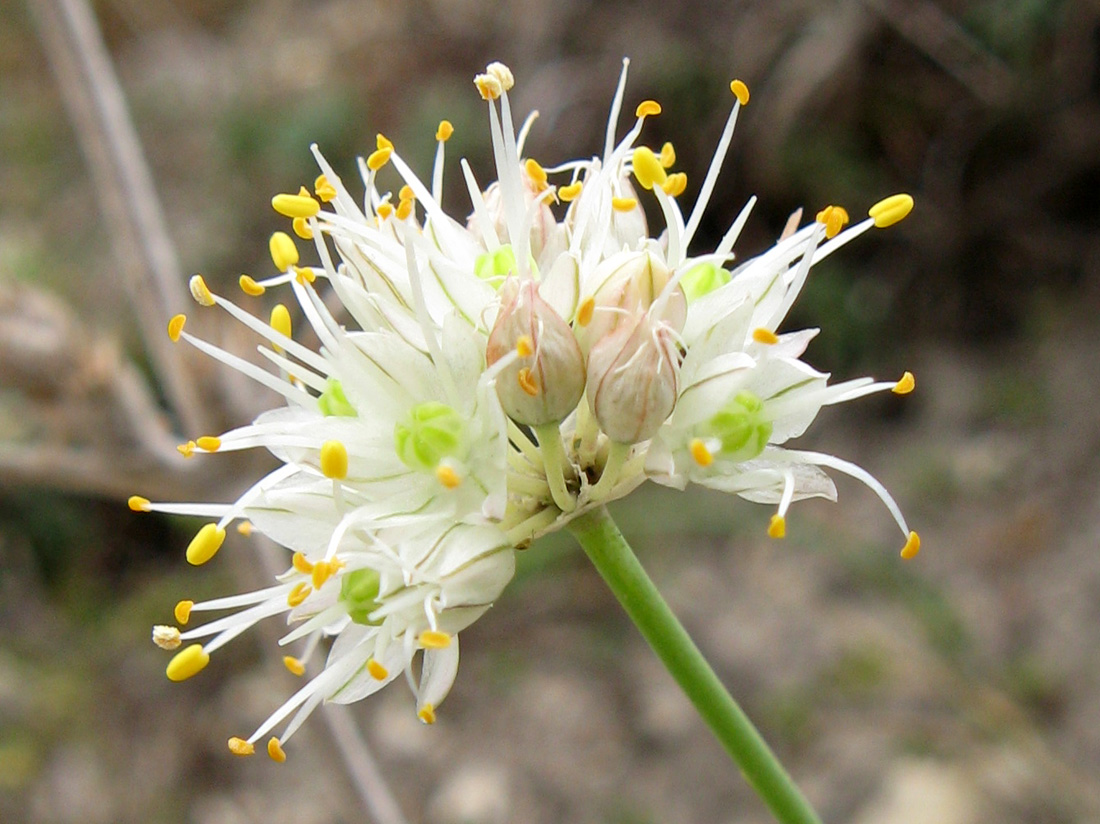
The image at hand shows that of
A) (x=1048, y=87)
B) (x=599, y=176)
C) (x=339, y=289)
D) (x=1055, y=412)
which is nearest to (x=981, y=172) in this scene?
(x=1048, y=87)

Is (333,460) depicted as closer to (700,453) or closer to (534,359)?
(534,359)

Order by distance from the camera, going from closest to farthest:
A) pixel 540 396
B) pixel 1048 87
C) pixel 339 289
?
pixel 540 396, pixel 339 289, pixel 1048 87

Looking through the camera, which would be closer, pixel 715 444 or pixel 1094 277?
pixel 715 444

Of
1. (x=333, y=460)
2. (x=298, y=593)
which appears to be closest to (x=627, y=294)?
(x=333, y=460)

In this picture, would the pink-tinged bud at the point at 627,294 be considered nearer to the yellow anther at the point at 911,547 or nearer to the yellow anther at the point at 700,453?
the yellow anther at the point at 700,453

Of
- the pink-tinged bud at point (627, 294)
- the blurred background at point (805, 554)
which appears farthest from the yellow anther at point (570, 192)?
the blurred background at point (805, 554)

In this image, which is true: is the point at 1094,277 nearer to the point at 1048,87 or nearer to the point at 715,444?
the point at 1048,87

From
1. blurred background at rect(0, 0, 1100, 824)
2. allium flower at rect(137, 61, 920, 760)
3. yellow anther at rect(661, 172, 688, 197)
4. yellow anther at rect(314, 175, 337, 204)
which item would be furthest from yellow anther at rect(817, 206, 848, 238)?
blurred background at rect(0, 0, 1100, 824)

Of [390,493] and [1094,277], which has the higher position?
[390,493]
